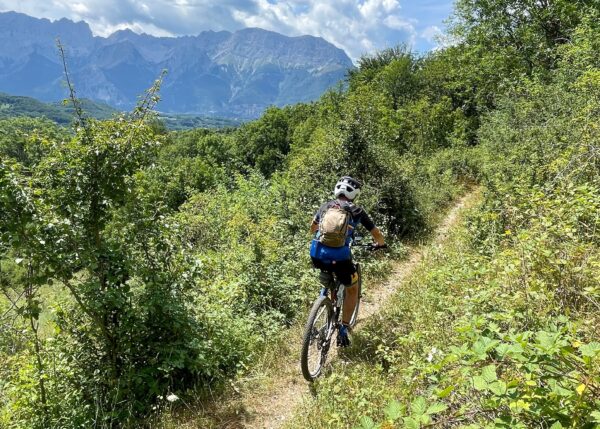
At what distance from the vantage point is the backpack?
488 cm

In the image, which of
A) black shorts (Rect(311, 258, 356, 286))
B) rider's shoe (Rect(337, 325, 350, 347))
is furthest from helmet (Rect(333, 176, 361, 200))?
rider's shoe (Rect(337, 325, 350, 347))

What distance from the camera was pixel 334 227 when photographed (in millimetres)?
4867

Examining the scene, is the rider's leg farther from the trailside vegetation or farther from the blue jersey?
the blue jersey

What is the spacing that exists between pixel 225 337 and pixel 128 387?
1477 millimetres

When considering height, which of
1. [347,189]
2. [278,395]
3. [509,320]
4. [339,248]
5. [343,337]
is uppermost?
[347,189]

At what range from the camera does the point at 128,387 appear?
15.0 ft

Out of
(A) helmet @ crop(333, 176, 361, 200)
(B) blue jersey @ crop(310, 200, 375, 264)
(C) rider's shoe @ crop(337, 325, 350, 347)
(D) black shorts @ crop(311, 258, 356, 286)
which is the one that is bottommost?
(C) rider's shoe @ crop(337, 325, 350, 347)

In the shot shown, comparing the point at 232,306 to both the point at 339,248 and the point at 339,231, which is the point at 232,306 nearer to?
the point at 339,248

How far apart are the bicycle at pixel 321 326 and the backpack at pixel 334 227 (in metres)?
0.65

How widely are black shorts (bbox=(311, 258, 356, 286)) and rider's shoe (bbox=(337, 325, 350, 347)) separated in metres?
0.74

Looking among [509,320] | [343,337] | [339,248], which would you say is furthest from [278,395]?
[509,320]

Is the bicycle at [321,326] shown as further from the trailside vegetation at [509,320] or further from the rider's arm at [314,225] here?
the rider's arm at [314,225]

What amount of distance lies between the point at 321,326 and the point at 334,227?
5.00 feet

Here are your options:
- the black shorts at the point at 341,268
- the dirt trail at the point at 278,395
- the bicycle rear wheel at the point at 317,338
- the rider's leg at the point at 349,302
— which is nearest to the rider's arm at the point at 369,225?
the black shorts at the point at 341,268
